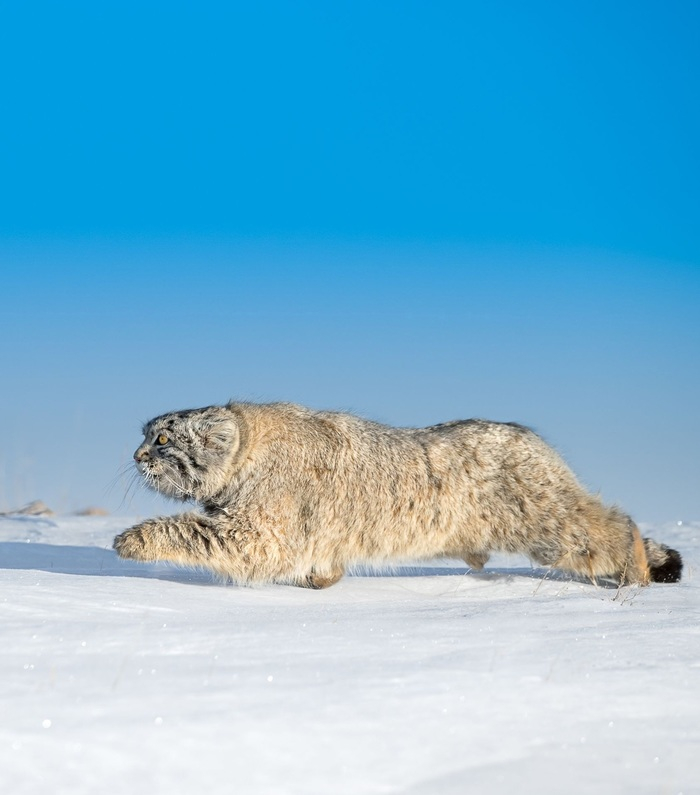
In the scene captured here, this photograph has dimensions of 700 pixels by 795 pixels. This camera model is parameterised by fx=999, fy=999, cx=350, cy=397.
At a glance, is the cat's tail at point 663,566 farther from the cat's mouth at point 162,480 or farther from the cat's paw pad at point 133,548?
the cat's paw pad at point 133,548

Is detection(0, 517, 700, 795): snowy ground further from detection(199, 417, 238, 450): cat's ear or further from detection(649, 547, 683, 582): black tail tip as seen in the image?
detection(649, 547, 683, 582): black tail tip

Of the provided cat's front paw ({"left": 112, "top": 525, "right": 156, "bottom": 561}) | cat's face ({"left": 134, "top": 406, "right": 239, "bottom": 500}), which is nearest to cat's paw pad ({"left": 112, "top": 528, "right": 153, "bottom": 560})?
cat's front paw ({"left": 112, "top": 525, "right": 156, "bottom": 561})

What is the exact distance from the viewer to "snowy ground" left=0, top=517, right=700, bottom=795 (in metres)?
3.12

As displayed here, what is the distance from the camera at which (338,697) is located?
142 inches

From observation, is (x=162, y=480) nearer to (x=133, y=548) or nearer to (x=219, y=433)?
(x=219, y=433)

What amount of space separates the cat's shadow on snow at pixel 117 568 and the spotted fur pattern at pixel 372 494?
26cm

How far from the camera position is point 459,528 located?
7.14m

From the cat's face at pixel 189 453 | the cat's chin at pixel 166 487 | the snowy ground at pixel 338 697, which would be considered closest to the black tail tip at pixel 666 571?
the snowy ground at pixel 338 697

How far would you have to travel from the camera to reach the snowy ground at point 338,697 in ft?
10.2

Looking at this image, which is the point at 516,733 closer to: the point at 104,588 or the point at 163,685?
the point at 163,685

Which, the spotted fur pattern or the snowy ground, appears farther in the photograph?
the spotted fur pattern

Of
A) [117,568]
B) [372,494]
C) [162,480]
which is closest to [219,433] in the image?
[162,480]

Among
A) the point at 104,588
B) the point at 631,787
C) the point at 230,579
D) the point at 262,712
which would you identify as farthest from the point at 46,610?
the point at 631,787

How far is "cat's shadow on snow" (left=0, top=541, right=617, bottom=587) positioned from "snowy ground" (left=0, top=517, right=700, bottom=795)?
147 cm
